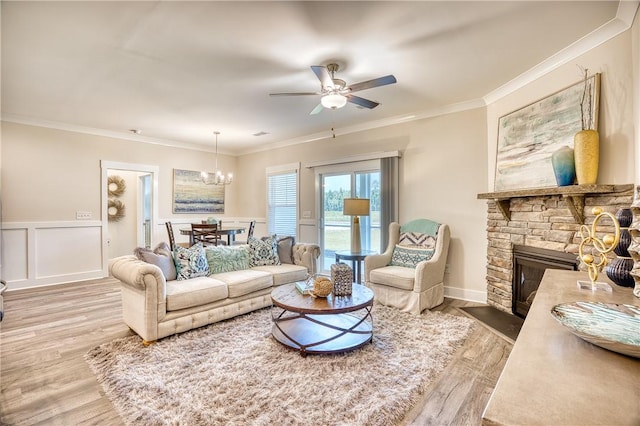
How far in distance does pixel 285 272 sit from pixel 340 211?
6.26 ft

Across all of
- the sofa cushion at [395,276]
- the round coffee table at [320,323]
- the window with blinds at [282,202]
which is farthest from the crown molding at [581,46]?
the window with blinds at [282,202]

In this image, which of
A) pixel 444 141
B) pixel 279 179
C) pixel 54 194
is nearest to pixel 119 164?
pixel 54 194

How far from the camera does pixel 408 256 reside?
163 inches

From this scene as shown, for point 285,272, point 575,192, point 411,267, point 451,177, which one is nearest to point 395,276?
point 411,267

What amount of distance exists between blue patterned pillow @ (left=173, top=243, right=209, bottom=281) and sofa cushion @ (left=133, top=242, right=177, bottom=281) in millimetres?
60

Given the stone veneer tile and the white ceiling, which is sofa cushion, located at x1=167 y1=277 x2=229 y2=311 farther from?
the stone veneer tile

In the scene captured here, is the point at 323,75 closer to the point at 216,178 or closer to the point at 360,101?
the point at 360,101

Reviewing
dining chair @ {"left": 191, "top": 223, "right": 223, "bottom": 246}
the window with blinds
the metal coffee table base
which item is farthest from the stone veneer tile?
dining chair @ {"left": 191, "top": 223, "right": 223, "bottom": 246}

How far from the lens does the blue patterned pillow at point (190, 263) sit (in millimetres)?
3408

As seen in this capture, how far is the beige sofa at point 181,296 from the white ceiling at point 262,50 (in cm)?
196

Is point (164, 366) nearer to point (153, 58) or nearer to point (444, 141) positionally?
point (153, 58)

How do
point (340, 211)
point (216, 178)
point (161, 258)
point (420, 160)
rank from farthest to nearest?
point (216, 178) < point (340, 211) < point (420, 160) < point (161, 258)

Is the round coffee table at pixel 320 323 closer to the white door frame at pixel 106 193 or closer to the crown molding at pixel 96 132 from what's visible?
the white door frame at pixel 106 193

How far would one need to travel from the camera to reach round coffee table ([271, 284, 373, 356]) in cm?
254
